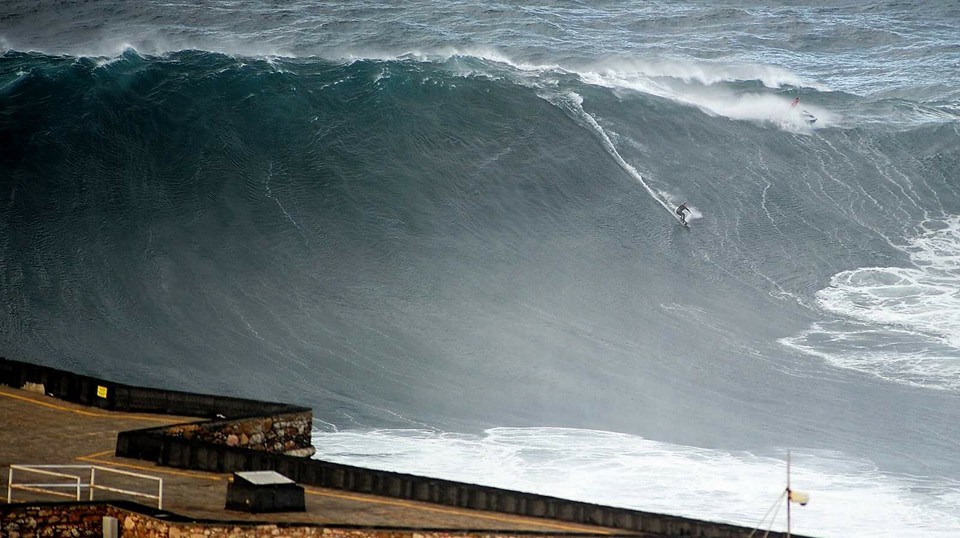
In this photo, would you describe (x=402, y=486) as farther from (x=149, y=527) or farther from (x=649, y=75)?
(x=649, y=75)

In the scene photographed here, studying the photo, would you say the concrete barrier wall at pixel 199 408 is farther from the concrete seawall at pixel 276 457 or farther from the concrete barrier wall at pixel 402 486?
the concrete barrier wall at pixel 402 486

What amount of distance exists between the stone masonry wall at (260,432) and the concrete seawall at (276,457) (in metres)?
0.02

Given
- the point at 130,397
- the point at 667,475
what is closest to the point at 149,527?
the point at 130,397

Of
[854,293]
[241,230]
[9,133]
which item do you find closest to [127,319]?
[241,230]

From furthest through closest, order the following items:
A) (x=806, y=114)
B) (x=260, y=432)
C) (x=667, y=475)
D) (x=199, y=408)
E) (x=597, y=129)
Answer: (x=806, y=114) < (x=597, y=129) < (x=667, y=475) < (x=199, y=408) < (x=260, y=432)

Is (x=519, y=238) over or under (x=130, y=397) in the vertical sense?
over

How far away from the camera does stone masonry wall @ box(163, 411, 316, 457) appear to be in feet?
75.2

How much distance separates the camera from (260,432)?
77.0ft

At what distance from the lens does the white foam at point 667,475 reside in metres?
28.7

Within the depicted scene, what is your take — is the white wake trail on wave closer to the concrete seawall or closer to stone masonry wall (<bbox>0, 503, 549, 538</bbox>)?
the concrete seawall

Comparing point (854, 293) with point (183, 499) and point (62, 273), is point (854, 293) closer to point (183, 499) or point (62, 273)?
point (62, 273)

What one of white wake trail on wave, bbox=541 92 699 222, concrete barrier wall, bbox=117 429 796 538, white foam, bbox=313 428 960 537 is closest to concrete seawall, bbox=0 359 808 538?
concrete barrier wall, bbox=117 429 796 538

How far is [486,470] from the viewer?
3083cm

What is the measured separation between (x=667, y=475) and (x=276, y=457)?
12.7m
